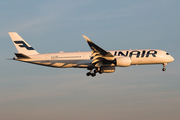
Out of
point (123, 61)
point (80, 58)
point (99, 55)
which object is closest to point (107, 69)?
point (99, 55)

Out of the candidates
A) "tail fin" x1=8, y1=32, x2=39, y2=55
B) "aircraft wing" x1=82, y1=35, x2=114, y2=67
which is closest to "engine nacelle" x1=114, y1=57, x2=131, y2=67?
"aircraft wing" x1=82, y1=35, x2=114, y2=67

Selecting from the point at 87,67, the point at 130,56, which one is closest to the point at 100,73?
the point at 87,67

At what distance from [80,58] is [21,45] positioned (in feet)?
41.4

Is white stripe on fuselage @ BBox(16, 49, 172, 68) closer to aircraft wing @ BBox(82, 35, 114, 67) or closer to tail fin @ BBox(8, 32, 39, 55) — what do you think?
aircraft wing @ BBox(82, 35, 114, 67)

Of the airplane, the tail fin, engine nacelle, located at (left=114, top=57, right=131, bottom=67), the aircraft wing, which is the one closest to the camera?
the aircraft wing

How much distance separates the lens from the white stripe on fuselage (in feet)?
180

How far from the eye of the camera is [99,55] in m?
51.8

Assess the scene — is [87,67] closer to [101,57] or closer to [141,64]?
[101,57]

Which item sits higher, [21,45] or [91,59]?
[21,45]

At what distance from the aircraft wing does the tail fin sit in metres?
12.9

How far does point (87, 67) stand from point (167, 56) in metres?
15.4

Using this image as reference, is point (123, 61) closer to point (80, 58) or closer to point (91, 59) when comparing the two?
point (91, 59)

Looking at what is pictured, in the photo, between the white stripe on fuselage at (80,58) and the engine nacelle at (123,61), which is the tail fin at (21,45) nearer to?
the white stripe on fuselage at (80,58)

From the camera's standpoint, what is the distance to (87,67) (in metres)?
55.2
